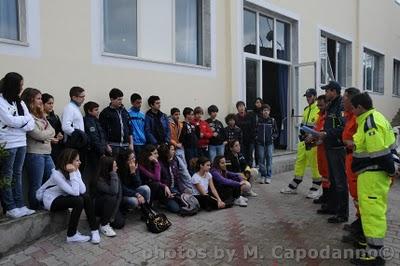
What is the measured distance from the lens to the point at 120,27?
6707 millimetres

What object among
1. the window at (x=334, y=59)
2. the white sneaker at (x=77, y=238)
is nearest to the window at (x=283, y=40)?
the window at (x=334, y=59)

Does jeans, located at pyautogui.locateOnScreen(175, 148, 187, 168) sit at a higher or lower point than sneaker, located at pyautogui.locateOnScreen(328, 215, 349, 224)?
higher

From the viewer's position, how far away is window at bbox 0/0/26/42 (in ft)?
17.3

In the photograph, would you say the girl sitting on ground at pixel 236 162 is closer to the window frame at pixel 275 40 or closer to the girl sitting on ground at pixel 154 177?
the girl sitting on ground at pixel 154 177

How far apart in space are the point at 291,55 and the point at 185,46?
416 cm

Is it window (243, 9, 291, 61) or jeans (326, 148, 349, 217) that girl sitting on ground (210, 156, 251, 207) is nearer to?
jeans (326, 148, 349, 217)

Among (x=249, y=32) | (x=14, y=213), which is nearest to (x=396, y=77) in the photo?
(x=249, y=32)

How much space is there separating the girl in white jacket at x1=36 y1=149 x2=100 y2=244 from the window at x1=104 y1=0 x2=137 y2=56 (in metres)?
2.39

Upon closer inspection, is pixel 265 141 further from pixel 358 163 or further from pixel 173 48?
pixel 358 163

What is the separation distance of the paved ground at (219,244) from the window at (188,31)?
346cm

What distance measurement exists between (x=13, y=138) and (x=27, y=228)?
1.00m

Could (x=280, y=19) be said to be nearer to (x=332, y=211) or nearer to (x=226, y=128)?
(x=226, y=128)

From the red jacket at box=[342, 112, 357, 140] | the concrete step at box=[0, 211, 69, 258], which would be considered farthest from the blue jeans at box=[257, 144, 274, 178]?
the concrete step at box=[0, 211, 69, 258]

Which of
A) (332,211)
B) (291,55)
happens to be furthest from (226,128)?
(291,55)
